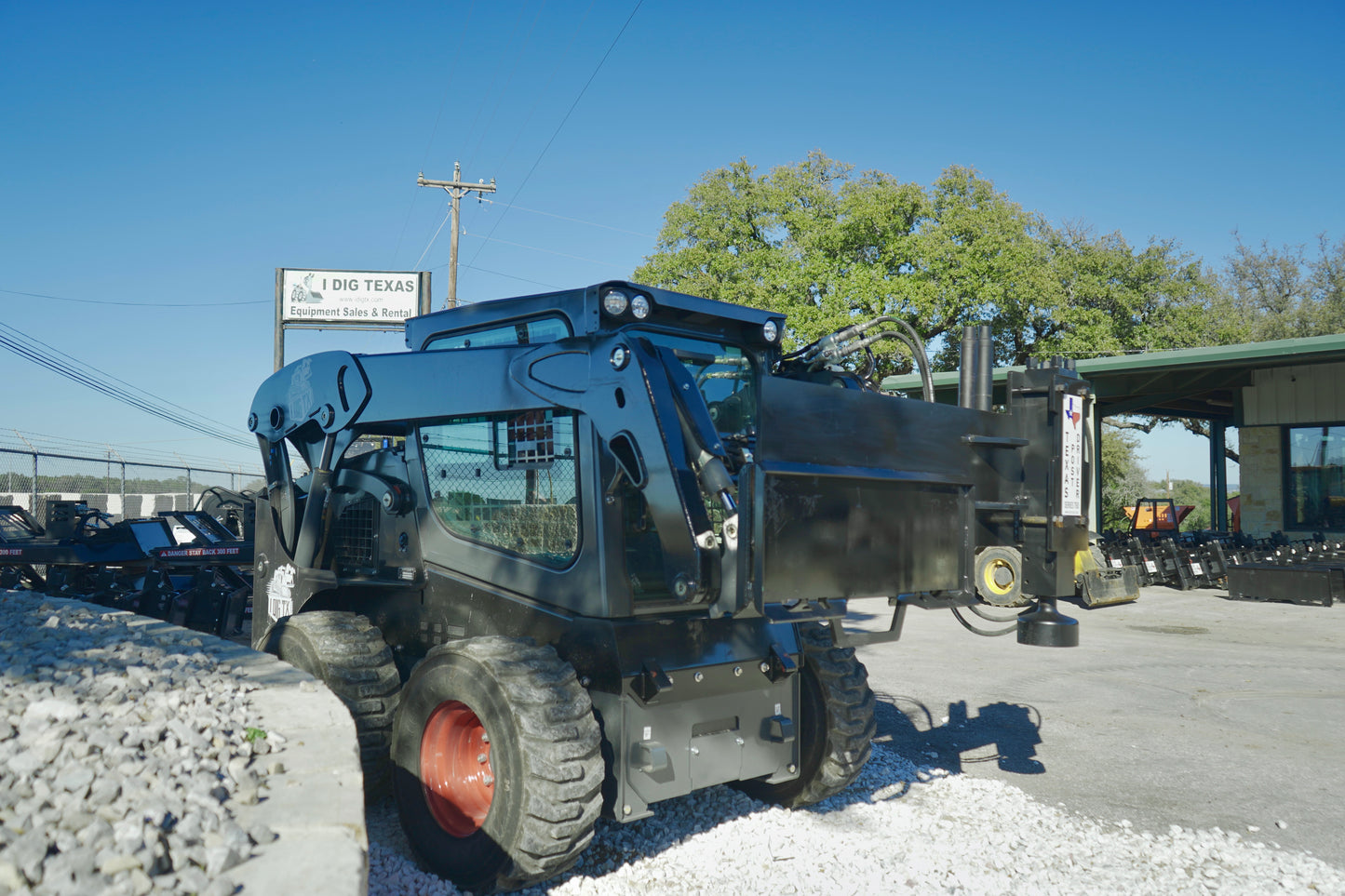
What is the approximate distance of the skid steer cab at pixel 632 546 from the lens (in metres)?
3.86

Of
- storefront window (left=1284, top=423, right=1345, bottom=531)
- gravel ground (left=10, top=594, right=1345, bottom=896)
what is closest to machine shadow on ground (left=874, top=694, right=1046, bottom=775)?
gravel ground (left=10, top=594, right=1345, bottom=896)

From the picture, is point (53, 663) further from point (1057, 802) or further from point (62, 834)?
point (1057, 802)

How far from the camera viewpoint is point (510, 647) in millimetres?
4199

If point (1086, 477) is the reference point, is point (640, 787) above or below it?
below

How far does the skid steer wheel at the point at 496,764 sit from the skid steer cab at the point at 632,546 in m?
0.01

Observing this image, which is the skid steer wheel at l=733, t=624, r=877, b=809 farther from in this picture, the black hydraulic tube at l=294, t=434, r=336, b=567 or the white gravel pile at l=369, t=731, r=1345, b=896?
the black hydraulic tube at l=294, t=434, r=336, b=567

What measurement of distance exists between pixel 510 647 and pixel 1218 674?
878cm

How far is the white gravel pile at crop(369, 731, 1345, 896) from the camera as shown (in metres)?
4.46

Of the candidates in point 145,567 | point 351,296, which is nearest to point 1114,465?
point 351,296

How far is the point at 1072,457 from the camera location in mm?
4527

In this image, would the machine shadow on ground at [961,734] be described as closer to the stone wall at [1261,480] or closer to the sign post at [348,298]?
the stone wall at [1261,480]

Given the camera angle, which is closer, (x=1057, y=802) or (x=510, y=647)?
(x=510, y=647)

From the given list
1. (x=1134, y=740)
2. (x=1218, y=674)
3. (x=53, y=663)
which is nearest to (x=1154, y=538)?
(x=1218, y=674)

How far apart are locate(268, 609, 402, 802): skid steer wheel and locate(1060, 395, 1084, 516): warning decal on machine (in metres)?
3.59
